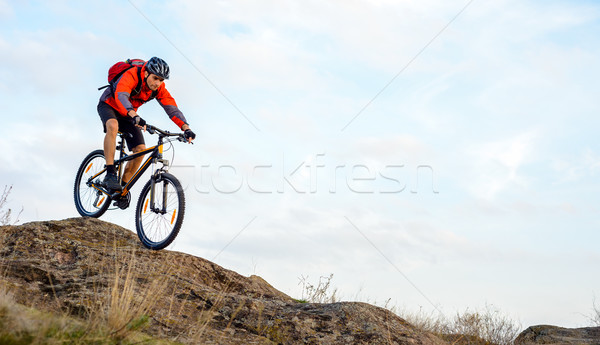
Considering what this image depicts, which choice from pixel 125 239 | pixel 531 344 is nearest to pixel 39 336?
pixel 125 239

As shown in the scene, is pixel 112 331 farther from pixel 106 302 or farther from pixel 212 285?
pixel 212 285

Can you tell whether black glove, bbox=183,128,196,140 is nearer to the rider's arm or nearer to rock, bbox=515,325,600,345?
the rider's arm

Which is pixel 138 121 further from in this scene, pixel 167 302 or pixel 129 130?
pixel 167 302

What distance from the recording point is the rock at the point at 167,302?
4.36 metres

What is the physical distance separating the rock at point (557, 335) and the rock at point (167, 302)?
3.90 meters

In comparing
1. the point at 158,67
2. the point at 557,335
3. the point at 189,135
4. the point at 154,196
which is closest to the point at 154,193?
the point at 154,196

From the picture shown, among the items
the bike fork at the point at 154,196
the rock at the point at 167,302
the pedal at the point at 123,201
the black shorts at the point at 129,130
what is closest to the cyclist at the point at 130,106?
the black shorts at the point at 129,130

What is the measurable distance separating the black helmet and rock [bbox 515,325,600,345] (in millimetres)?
7115

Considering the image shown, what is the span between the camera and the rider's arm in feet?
A: 25.7

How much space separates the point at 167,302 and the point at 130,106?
3.34 metres

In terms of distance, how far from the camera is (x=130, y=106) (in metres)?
7.09

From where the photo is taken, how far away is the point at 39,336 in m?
3.20

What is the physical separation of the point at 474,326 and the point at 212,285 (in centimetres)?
556

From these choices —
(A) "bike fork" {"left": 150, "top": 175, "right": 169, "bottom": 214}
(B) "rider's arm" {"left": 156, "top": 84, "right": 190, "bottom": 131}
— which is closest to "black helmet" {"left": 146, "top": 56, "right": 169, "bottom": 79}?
(B) "rider's arm" {"left": 156, "top": 84, "right": 190, "bottom": 131}
